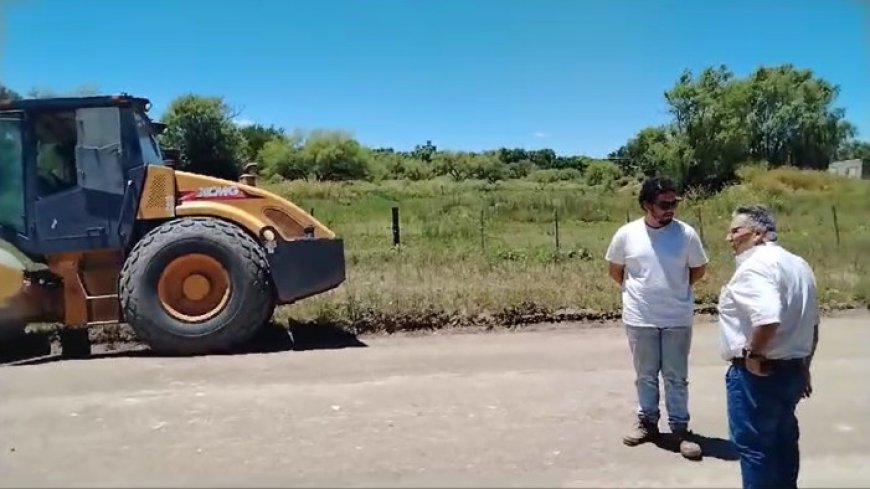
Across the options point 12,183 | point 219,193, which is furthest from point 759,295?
→ point 12,183

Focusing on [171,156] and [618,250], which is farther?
[171,156]

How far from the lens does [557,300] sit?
31.7 ft

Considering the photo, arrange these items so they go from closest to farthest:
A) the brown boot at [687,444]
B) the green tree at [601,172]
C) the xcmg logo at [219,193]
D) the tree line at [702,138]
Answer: the brown boot at [687,444]
the xcmg logo at [219,193]
the tree line at [702,138]
the green tree at [601,172]

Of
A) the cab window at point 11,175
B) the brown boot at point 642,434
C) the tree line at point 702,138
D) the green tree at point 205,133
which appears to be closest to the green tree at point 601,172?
the tree line at point 702,138

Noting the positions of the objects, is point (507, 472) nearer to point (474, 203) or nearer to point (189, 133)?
point (189, 133)

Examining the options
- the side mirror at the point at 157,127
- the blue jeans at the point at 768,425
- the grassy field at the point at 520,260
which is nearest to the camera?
the blue jeans at the point at 768,425

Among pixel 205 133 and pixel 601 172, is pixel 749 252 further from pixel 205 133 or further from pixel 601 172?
pixel 601 172

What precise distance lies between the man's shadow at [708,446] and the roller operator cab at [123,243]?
415 cm

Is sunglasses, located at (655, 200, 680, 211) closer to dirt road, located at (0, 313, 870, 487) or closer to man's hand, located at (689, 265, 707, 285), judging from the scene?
man's hand, located at (689, 265, 707, 285)

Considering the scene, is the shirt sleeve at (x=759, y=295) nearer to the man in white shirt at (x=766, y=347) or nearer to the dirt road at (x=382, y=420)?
the man in white shirt at (x=766, y=347)

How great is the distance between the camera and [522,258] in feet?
45.3

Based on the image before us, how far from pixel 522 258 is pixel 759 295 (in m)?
10.0

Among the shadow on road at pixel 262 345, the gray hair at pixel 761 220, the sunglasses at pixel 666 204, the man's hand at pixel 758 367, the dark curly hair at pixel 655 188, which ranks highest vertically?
the dark curly hair at pixel 655 188

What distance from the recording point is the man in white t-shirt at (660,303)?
16.6 feet
